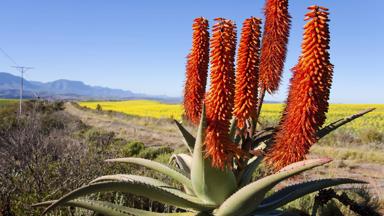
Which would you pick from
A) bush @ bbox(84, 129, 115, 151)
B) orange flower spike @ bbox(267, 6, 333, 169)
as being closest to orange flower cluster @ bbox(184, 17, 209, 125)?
orange flower spike @ bbox(267, 6, 333, 169)

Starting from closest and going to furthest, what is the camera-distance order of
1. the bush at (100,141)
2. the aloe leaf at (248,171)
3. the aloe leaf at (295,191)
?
1. the aloe leaf at (295,191)
2. the aloe leaf at (248,171)
3. the bush at (100,141)

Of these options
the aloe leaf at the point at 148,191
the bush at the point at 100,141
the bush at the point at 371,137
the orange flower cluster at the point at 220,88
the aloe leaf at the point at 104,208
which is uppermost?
the orange flower cluster at the point at 220,88

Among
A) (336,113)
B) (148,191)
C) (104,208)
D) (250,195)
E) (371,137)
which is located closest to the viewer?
(250,195)

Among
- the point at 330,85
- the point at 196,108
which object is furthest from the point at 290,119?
the point at 196,108

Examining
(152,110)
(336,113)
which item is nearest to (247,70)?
(336,113)

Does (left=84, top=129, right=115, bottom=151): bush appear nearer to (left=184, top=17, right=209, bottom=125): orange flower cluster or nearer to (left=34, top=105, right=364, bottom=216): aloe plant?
(left=34, top=105, right=364, bottom=216): aloe plant

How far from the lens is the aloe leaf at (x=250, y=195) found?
2.00 metres

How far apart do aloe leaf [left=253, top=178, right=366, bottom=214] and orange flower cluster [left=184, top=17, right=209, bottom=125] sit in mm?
762

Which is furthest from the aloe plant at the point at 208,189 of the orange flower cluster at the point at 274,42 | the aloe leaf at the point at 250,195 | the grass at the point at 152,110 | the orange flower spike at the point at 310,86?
the grass at the point at 152,110

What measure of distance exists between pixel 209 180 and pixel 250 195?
286 mm

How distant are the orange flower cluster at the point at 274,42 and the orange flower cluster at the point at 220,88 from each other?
29 centimetres

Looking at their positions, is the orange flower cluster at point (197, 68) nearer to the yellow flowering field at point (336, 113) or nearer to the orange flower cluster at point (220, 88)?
the orange flower cluster at point (220, 88)

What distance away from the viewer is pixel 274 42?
229 cm

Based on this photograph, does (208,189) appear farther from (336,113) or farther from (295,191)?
(336,113)
